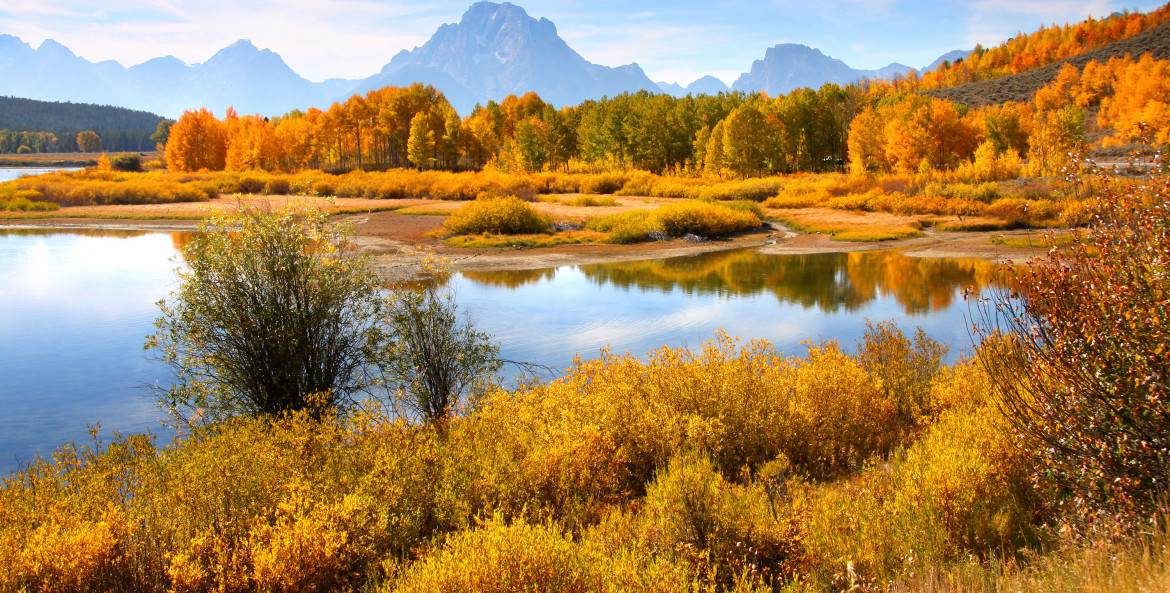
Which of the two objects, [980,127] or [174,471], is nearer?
[174,471]

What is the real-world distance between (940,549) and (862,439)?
3.27 m

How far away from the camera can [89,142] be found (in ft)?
467

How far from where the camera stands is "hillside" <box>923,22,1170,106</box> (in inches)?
4102

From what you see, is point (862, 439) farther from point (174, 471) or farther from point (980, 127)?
point (980, 127)


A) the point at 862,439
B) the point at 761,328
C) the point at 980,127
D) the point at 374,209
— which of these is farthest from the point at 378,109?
the point at 862,439

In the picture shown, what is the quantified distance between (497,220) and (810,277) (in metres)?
14.9

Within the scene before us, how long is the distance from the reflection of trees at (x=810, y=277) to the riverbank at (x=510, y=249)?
124 centimetres

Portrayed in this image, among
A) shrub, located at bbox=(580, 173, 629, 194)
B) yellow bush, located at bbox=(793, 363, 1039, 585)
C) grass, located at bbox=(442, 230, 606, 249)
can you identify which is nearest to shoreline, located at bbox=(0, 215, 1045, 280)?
grass, located at bbox=(442, 230, 606, 249)

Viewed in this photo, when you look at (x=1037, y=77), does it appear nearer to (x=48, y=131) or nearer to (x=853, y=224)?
(x=853, y=224)

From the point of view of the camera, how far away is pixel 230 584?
15.0 ft

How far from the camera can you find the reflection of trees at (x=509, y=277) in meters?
22.7

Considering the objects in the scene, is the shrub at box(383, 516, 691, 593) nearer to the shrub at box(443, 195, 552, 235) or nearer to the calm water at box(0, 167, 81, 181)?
the shrub at box(443, 195, 552, 235)

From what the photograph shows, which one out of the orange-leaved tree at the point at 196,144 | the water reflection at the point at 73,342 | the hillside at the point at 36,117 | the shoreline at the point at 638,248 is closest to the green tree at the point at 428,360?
the water reflection at the point at 73,342

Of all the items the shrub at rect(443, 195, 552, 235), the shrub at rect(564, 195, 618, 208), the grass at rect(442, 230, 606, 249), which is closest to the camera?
the grass at rect(442, 230, 606, 249)
